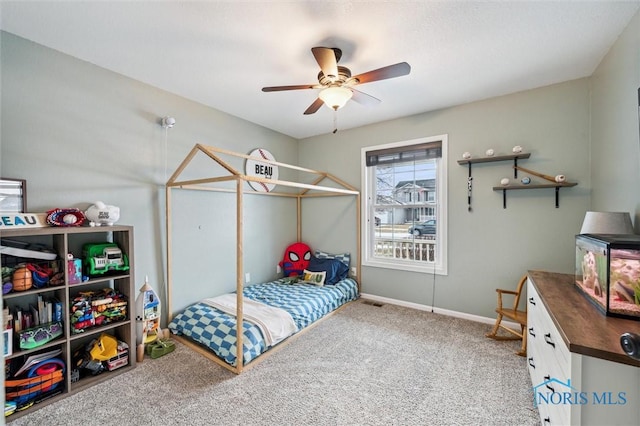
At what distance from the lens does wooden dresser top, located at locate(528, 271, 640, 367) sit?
1.11m

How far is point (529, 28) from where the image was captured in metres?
1.94

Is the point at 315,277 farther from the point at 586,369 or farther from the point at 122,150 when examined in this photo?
the point at 586,369

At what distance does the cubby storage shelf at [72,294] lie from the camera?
6.14 ft

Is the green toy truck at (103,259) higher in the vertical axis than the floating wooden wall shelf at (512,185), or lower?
lower

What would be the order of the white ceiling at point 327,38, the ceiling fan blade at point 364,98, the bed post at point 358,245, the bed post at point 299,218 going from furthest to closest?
1. the bed post at point 299,218
2. the bed post at point 358,245
3. the ceiling fan blade at point 364,98
4. the white ceiling at point 327,38

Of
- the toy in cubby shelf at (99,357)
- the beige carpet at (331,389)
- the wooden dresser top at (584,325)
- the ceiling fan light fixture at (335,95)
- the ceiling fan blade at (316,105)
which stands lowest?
the beige carpet at (331,389)

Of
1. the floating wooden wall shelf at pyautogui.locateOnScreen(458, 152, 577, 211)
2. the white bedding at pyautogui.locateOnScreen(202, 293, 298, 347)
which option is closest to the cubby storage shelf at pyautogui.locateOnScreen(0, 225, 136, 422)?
the white bedding at pyautogui.locateOnScreen(202, 293, 298, 347)

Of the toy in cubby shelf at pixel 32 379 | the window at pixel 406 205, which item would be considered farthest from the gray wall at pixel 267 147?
the toy in cubby shelf at pixel 32 379

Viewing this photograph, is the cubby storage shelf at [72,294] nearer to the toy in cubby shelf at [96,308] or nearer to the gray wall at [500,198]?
the toy in cubby shelf at [96,308]

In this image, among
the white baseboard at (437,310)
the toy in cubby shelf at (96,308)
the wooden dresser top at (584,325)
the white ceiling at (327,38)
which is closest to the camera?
the wooden dresser top at (584,325)

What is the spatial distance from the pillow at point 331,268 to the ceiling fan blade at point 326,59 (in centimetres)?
255

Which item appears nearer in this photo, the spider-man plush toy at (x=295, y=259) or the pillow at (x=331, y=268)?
the pillow at (x=331, y=268)

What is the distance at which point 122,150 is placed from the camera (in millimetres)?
2598

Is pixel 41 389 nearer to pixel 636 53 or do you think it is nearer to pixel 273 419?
pixel 273 419
